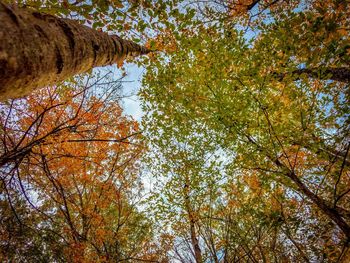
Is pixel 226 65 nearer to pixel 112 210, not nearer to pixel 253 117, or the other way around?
pixel 253 117

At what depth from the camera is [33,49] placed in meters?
1.06

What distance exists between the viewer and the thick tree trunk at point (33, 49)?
930 millimetres

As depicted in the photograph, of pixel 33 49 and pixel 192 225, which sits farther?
pixel 192 225

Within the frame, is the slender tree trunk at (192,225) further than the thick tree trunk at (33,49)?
Yes

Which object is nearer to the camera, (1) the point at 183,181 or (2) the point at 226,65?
(2) the point at 226,65

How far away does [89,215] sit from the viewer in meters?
7.84

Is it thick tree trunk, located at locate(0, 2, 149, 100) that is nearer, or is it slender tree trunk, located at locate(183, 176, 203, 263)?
thick tree trunk, located at locate(0, 2, 149, 100)

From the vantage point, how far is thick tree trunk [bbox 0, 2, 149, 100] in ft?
3.05

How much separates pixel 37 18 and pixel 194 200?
7.62 meters

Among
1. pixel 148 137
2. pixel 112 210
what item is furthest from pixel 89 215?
pixel 148 137

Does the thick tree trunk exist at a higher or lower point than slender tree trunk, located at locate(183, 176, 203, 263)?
lower

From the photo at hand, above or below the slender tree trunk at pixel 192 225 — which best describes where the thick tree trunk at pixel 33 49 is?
below

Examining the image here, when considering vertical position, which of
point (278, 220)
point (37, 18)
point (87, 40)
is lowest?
point (278, 220)

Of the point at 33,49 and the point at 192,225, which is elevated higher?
the point at 192,225
